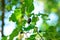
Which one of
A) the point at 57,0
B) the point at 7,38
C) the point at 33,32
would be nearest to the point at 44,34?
the point at 33,32

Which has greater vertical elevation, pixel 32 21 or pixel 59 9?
pixel 32 21

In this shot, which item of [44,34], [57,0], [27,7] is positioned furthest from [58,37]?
[57,0]

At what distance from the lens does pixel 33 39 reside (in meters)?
0.98

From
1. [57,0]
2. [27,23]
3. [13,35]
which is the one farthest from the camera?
[57,0]

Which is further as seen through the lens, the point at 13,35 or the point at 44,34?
the point at 44,34

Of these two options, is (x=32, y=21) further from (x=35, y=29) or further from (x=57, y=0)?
(x=57, y=0)

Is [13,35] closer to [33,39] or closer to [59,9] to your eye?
[33,39]

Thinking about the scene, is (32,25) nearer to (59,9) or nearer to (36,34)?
(36,34)

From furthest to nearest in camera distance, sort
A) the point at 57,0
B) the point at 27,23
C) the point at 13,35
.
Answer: the point at 57,0 < the point at 27,23 < the point at 13,35

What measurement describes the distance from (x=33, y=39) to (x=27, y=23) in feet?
0.33

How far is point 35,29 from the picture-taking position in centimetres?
101

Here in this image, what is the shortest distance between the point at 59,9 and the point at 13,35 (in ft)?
7.48

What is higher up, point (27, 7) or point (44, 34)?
point (27, 7)

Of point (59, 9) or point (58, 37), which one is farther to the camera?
point (59, 9)
